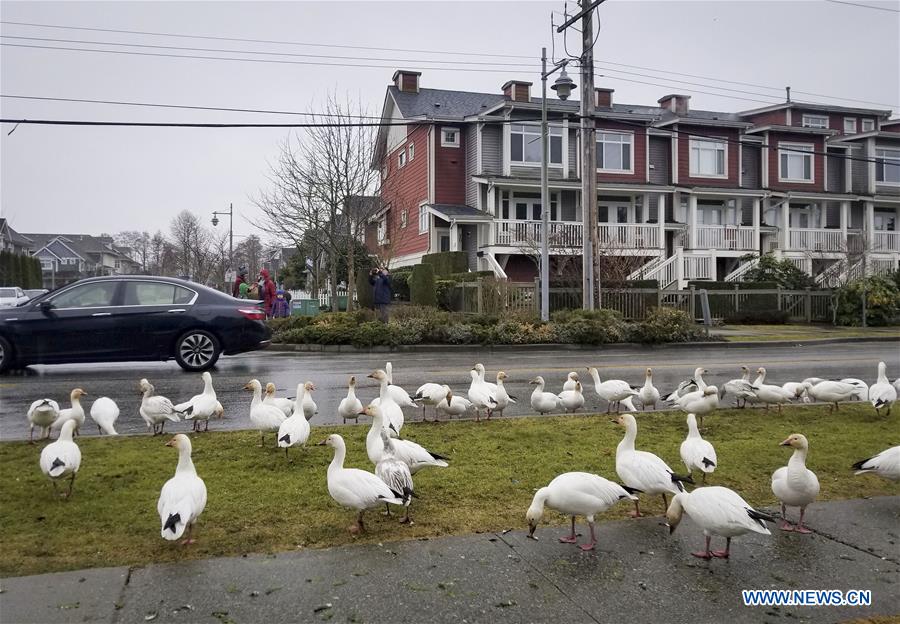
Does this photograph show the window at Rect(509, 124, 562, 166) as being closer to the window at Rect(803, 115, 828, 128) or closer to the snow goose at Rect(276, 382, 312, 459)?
the window at Rect(803, 115, 828, 128)

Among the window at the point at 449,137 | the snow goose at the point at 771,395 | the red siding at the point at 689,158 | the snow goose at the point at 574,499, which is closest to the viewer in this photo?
the snow goose at the point at 574,499

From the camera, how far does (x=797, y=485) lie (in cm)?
480

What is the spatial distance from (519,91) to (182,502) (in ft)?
116

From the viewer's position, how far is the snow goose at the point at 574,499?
4.54 metres

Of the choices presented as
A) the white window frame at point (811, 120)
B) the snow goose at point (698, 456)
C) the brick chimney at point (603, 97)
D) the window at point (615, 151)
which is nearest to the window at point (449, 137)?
the window at point (615, 151)

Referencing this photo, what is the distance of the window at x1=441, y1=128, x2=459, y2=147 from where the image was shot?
116 ft

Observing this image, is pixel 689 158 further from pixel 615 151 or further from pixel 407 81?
pixel 407 81

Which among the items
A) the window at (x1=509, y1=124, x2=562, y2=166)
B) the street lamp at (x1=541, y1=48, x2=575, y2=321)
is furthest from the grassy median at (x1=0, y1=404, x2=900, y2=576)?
the window at (x1=509, y1=124, x2=562, y2=166)

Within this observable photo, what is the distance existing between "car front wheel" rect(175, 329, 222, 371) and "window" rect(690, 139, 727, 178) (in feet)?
104

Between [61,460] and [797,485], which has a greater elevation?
[61,460]

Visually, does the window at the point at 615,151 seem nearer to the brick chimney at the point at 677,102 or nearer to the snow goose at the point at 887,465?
the brick chimney at the point at 677,102

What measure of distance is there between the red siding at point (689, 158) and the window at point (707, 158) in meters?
0.23

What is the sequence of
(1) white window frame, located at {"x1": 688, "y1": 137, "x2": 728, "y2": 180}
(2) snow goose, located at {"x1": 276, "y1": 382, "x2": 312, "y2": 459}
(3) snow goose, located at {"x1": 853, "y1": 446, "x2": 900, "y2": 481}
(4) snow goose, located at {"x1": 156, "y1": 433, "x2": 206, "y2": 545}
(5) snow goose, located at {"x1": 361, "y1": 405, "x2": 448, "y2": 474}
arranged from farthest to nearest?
(1) white window frame, located at {"x1": 688, "y1": 137, "x2": 728, "y2": 180}, (2) snow goose, located at {"x1": 276, "y1": 382, "x2": 312, "y2": 459}, (5) snow goose, located at {"x1": 361, "y1": 405, "x2": 448, "y2": 474}, (3) snow goose, located at {"x1": 853, "y1": 446, "x2": 900, "y2": 481}, (4) snow goose, located at {"x1": 156, "y1": 433, "x2": 206, "y2": 545}

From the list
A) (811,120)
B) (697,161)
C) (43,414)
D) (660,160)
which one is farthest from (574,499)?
(811,120)
